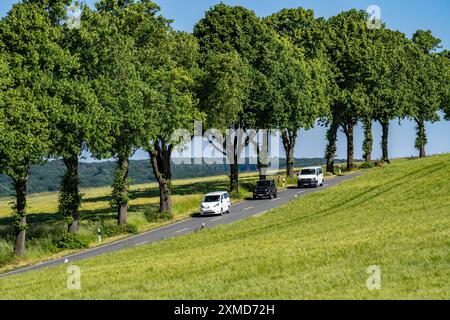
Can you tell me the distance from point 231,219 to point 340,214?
9.94 m

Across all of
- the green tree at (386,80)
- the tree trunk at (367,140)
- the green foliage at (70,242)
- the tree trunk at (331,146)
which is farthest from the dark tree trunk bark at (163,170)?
the tree trunk at (367,140)

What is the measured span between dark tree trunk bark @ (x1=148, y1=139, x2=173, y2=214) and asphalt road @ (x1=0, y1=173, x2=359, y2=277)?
2.85 m

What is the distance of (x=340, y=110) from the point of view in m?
84.4

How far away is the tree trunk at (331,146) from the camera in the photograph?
8412 cm

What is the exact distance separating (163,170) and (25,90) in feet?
65.2

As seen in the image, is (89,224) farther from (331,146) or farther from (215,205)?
(331,146)

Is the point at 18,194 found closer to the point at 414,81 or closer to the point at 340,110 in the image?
the point at 340,110

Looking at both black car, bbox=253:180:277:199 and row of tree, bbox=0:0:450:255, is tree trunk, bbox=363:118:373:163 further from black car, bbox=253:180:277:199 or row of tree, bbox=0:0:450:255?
black car, bbox=253:180:277:199

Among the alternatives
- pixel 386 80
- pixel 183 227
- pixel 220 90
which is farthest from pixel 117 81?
pixel 386 80

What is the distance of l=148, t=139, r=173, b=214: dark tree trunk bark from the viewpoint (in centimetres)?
5409

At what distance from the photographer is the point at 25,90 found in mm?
38500

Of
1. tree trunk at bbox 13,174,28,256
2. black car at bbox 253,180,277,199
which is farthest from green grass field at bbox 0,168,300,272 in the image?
black car at bbox 253,180,277,199

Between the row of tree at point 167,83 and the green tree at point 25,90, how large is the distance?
80 mm
